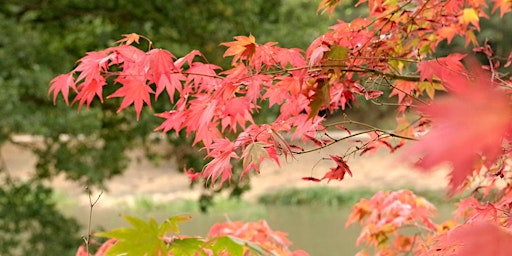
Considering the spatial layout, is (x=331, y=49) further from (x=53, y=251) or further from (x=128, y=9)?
(x=128, y=9)

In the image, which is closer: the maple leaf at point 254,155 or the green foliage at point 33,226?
the maple leaf at point 254,155

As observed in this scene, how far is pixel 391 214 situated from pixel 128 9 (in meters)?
4.57

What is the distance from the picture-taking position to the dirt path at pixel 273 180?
11.9 metres

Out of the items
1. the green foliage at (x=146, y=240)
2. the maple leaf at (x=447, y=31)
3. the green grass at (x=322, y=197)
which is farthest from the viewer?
the green grass at (x=322, y=197)

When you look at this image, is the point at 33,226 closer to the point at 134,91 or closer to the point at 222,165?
the point at 134,91

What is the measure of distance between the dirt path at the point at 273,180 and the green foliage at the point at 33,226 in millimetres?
5367

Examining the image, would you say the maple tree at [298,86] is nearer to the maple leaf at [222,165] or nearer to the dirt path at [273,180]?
the maple leaf at [222,165]

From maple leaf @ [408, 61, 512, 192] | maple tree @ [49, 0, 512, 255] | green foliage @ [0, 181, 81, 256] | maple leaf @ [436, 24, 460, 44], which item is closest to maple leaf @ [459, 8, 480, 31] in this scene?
maple leaf @ [436, 24, 460, 44]

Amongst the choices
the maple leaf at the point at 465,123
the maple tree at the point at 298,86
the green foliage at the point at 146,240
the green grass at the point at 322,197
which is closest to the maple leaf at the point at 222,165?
the maple tree at the point at 298,86

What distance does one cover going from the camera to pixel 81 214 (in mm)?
10969

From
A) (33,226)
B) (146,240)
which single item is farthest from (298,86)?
(33,226)

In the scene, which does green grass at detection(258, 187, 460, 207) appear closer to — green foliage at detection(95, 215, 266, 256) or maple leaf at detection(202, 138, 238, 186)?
maple leaf at detection(202, 138, 238, 186)

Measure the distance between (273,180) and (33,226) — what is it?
683 centimetres

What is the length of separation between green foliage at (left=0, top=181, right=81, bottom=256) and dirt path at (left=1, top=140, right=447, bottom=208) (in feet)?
17.6
